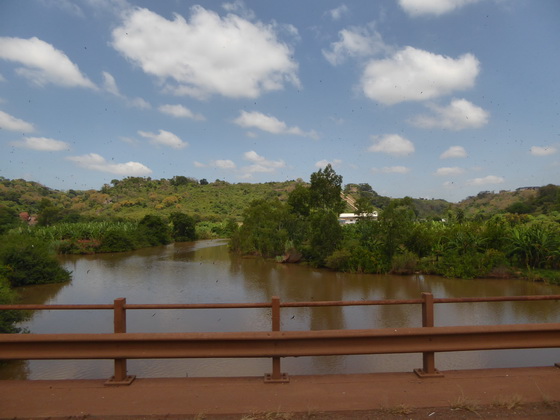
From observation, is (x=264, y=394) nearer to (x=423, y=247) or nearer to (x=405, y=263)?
(x=405, y=263)

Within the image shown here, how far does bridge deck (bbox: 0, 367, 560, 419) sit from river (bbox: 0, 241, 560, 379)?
10.9 feet

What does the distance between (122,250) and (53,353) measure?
1375 inches

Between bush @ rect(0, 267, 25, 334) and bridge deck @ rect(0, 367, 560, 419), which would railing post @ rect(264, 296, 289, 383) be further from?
bush @ rect(0, 267, 25, 334)

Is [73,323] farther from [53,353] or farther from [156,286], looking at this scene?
[53,353]

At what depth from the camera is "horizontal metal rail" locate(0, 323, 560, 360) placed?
10.3 ft

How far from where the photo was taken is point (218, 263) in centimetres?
2611

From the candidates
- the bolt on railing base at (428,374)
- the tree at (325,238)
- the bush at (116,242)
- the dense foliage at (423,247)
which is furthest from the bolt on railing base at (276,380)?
the bush at (116,242)

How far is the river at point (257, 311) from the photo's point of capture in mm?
6797

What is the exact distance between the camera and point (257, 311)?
442 inches

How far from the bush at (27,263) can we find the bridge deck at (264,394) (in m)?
16.2

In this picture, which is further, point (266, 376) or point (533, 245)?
point (533, 245)

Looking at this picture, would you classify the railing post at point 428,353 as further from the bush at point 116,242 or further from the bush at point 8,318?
the bush at point 116,242

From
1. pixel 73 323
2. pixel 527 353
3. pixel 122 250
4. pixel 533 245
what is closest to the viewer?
pixel 527 353

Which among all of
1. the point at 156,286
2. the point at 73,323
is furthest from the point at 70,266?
the point at 73,323
